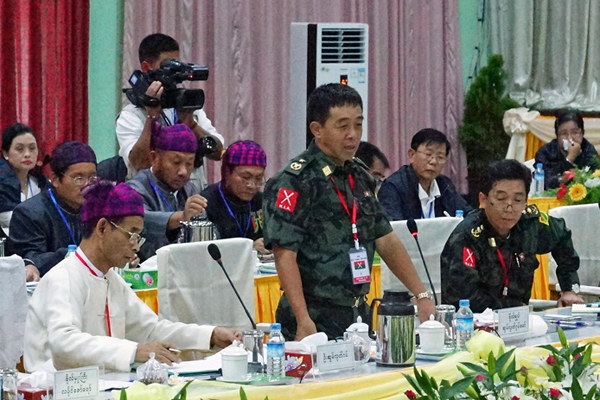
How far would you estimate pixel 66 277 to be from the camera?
2873mm

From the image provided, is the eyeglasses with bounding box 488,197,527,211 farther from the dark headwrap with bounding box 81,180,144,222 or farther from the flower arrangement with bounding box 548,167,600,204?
the flower arrangement with bounding box 548,167,600,204

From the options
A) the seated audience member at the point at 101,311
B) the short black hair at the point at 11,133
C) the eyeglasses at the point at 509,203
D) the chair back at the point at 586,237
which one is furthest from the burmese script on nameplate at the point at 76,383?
the short black hair at the point at 11,133

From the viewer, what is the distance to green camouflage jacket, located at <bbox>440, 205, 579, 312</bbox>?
12.1 ft

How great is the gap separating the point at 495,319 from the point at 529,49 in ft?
23.1

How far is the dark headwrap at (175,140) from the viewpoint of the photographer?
465 centimetres

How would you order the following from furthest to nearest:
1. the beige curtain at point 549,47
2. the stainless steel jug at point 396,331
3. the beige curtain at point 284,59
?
1. the beige curtain at point 549,47
2. the beige curtain at point 284,59
3. the stainless steel jug at point 396,331

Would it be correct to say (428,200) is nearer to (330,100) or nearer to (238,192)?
(238,192)

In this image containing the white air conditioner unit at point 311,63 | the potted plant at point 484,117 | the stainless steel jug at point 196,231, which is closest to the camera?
the stainless steel jug at point 196,231

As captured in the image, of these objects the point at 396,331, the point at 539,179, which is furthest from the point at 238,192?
the point at 539,179

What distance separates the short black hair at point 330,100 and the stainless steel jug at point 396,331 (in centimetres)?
69

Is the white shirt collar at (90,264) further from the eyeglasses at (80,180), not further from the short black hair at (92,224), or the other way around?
the eyeglasses at (80,180)

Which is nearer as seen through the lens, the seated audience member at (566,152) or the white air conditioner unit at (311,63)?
the white air conditioner unit at (311,63)

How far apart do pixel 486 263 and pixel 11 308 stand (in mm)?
1527

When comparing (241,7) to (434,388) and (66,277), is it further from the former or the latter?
(434,388)
